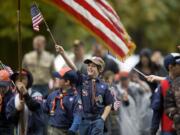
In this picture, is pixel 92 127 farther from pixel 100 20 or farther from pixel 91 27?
pixel 100 20

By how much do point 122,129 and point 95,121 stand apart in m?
3.50

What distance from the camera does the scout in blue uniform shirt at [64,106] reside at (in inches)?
711

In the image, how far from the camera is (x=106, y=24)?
59.0ft

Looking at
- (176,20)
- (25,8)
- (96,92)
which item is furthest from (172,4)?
(96,92)

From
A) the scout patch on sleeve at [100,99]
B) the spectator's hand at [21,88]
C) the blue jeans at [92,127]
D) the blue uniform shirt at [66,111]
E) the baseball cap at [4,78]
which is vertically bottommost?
the blue jeans at [92,127]

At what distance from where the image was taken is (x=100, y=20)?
17906 mm

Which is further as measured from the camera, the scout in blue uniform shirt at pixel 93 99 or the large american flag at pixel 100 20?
the scout in blue uniform shirt at pixel 93 99

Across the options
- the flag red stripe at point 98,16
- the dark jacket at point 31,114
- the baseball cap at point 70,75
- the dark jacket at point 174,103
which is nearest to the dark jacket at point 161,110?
the dark jacket at point 174,103

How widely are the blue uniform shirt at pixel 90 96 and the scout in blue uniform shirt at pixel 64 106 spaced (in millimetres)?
201

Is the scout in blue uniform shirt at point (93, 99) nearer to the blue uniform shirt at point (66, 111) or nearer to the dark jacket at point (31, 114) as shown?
the blue uniform shirt at point (66, 111)

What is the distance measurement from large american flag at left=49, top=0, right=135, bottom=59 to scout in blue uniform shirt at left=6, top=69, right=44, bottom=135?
1.41m

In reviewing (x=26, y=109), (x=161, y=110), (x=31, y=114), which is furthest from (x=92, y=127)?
(x=161, y=110)

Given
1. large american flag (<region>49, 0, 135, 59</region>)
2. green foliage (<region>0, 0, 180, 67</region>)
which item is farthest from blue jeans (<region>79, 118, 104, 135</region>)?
green foliage (<region>0, 0, 180, 67</region>)

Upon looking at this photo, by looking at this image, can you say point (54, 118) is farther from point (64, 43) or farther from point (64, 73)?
point (64, 43)
